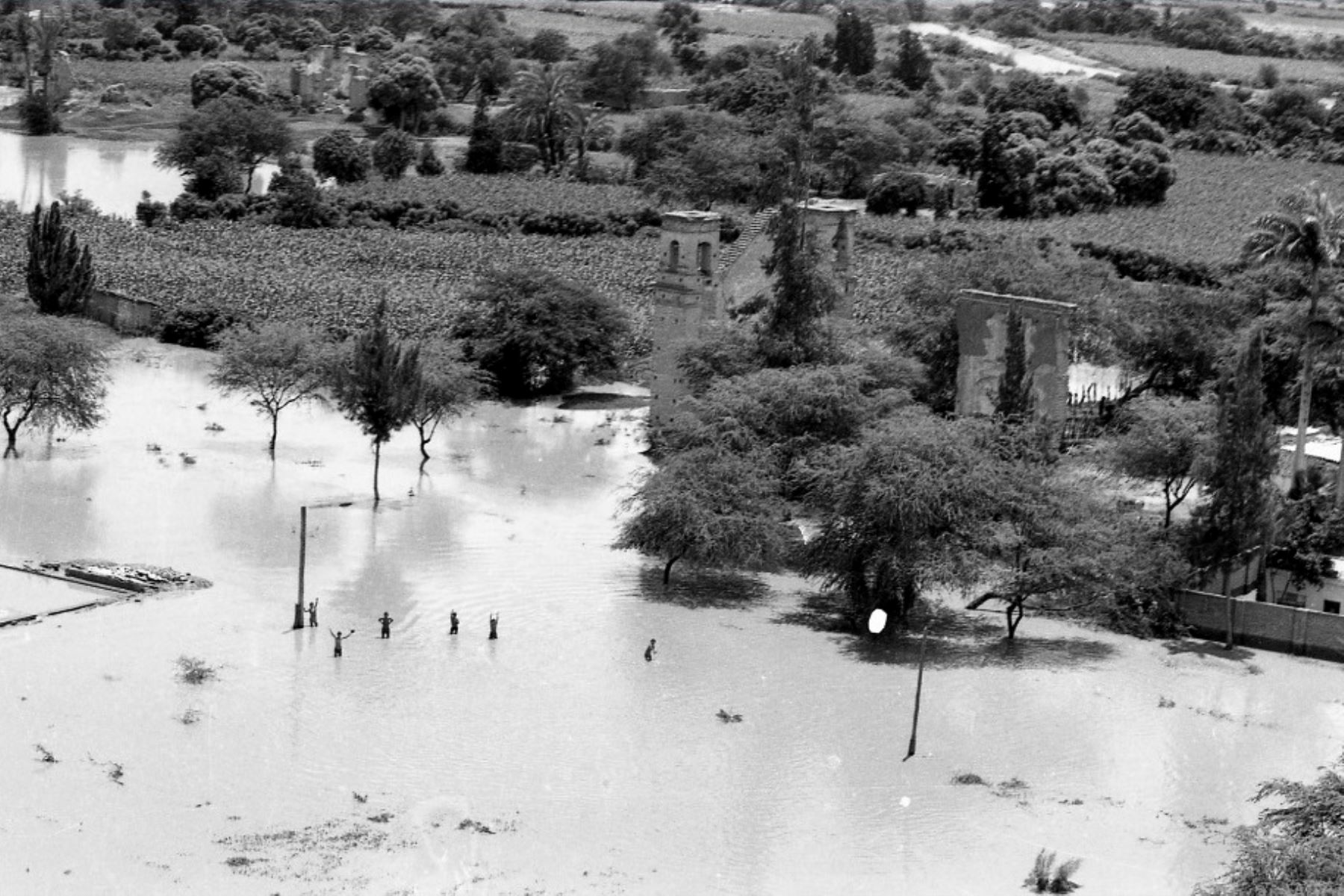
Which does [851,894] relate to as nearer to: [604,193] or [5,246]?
[5,246]

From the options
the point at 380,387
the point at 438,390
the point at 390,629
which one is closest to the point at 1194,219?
the point at 438,390

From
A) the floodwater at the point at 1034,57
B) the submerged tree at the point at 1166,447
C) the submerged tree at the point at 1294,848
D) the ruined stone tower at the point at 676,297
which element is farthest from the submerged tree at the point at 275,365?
the floodwater at the point at 1034,57

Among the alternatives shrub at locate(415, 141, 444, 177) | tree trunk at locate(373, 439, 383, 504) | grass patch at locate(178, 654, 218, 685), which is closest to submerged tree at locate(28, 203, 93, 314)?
tree trunk at locate(373, 439, 383, 504)

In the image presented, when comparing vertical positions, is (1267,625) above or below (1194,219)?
below

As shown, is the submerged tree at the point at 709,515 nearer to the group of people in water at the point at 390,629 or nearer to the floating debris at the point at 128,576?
the group of people in water at the point at 390,629

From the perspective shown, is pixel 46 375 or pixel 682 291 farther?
pixel 682 291

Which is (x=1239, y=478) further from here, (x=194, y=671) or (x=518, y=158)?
(x=518, y=158)

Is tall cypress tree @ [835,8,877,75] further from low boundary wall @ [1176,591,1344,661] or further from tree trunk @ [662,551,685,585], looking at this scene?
low boundary wall @ [1176,591,1344,661]
